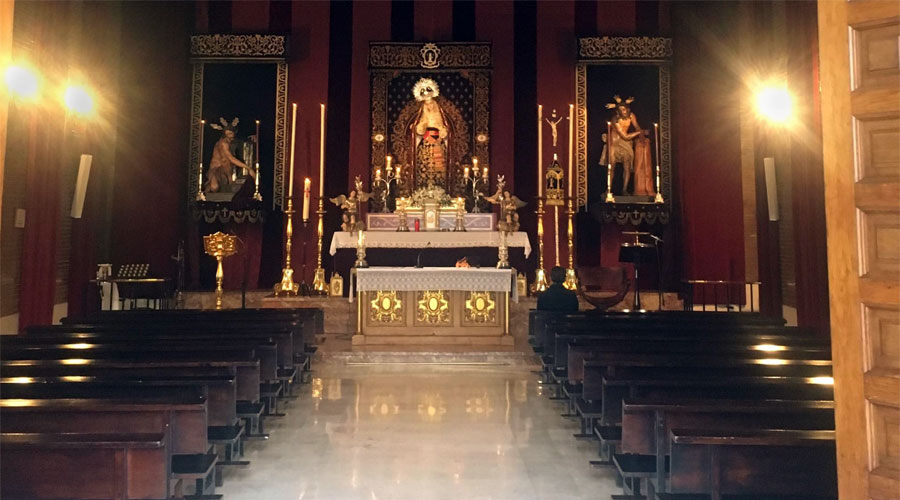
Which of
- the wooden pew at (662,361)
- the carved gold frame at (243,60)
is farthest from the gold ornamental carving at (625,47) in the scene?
the wooden pew at (662,361)

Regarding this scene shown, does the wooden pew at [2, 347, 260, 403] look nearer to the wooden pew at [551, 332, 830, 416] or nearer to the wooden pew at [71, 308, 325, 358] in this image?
the wooden pew at [71, 308, 325, 358]

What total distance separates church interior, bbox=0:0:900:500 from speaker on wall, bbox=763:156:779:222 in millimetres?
29

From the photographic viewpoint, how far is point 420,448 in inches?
161

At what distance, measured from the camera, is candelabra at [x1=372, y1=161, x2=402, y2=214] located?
10.4m

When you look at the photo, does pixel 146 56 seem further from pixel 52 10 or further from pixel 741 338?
pixel 741 338

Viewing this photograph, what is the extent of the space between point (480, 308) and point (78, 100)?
6.11 m

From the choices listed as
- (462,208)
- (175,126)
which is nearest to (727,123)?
(462,208)

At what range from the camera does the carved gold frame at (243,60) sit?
11.0 metres

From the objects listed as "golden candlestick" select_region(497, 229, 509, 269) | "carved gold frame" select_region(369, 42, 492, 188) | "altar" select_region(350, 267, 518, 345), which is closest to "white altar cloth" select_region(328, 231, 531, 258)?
"golden candlestick" select_region(497, 229, 509, 269)

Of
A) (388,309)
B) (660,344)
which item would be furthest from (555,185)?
(660,344)

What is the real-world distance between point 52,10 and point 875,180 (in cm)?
868

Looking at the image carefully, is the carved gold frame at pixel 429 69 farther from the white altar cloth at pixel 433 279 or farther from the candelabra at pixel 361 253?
the white altar cloth at pixel 433 279

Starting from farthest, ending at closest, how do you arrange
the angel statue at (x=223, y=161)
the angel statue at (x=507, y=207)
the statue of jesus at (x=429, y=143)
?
1. the statue of jesus at (x=429, y=143)
2. the angel statue at (x=223, y=161)
3. the angel statue at (x=507, y=207)

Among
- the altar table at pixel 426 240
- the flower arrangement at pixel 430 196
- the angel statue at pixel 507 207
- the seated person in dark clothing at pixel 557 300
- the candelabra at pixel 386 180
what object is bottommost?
the seated person in dark clothing at pixel 557 300
